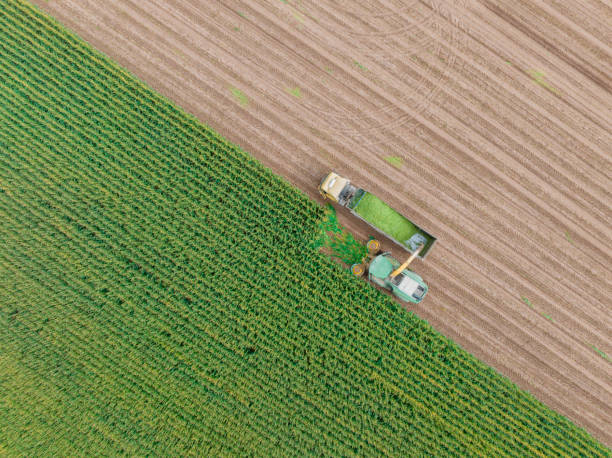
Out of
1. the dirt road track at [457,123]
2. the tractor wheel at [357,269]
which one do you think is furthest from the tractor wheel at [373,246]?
the dirt road track at [457,123]

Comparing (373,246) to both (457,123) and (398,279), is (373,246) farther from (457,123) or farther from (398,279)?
(457,123)

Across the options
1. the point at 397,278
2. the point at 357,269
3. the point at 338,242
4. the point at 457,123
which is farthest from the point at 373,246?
the point at 457,123

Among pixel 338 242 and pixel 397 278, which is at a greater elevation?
pixel 397 278

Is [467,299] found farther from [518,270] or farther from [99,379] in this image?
[99,379]

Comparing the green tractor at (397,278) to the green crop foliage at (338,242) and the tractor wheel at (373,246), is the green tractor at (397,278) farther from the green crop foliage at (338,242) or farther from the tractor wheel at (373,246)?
the green crop foliage at (338,242)

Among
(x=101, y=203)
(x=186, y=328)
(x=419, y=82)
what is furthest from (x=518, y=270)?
(x=101, y=203)

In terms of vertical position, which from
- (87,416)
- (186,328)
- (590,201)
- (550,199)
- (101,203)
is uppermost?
(590,201)
